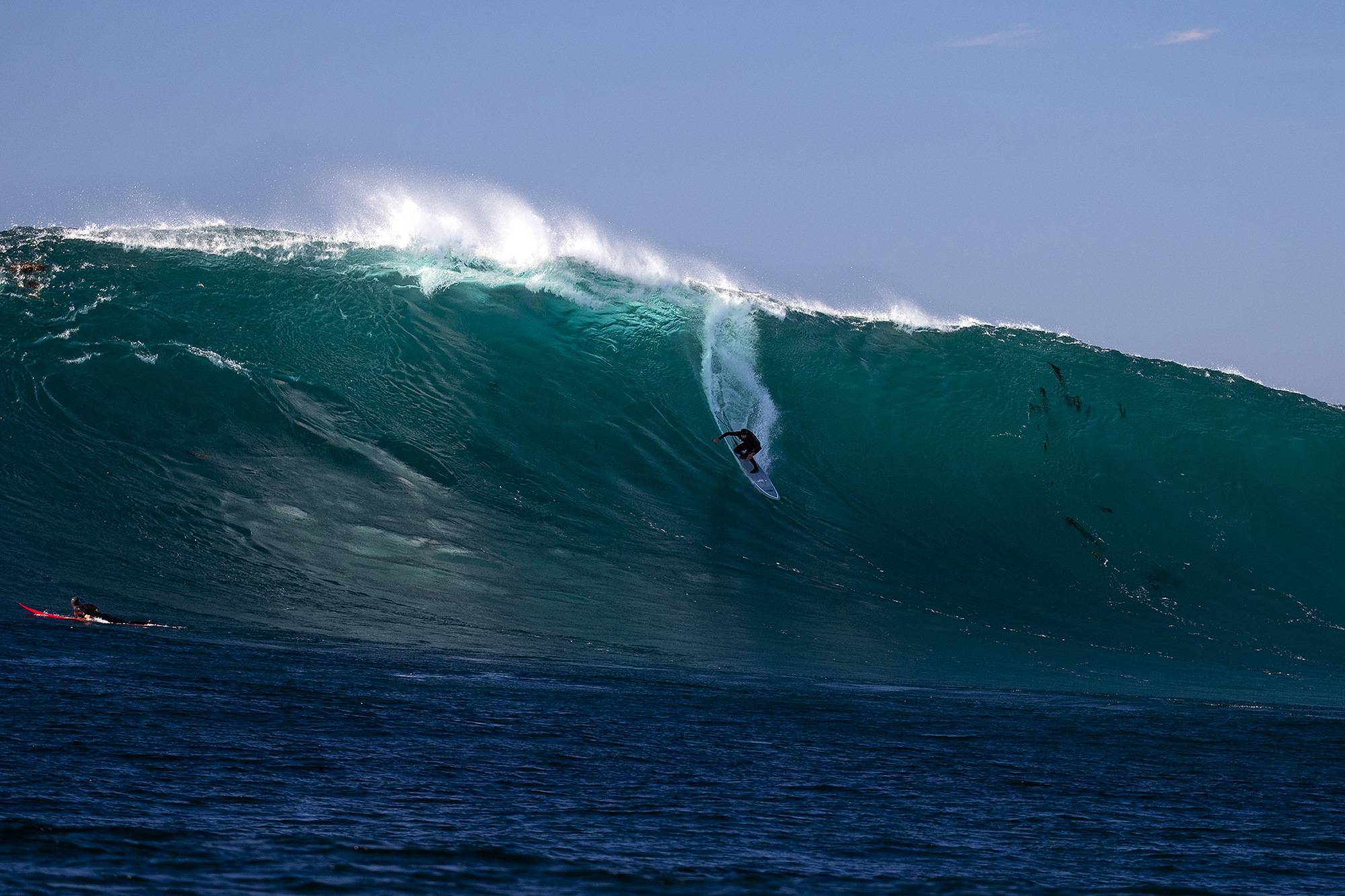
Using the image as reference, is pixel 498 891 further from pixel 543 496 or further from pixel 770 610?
pixel 543 496

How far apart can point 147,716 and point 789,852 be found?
2.97m

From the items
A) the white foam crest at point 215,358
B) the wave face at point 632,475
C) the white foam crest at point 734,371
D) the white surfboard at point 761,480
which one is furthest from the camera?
the white foam crest at point 734,371

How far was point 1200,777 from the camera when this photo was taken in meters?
5.22

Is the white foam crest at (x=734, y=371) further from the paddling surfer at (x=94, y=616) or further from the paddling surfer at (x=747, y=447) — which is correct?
the paddling surfer at (x=94, y=616)

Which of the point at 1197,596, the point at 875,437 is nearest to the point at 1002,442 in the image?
the point at 875,437

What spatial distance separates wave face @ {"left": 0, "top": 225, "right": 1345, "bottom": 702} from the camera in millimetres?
9250

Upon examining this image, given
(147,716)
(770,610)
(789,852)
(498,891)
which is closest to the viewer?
(498,891)

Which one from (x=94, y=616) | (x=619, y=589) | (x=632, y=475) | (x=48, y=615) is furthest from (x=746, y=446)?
(x=48, y=615)

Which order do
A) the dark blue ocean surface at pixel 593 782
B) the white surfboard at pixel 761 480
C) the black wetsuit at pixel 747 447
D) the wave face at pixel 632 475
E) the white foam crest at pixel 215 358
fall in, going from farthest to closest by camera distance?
the black wetsuit at pixel 747 447, the white surfboard at pixel 761 480, the white foam crest at pixel 215 358, the wave face at pixel 632 475, the dark blue ocean surface at pixel 593 782

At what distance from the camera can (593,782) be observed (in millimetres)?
4500

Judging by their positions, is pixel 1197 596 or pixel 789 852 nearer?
pixel 789 852

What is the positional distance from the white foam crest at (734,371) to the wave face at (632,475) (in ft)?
0.19

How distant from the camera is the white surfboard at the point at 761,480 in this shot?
1311cm

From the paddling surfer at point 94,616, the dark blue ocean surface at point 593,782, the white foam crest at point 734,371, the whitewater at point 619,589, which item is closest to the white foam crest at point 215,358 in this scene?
the whitewater at point 619,589
